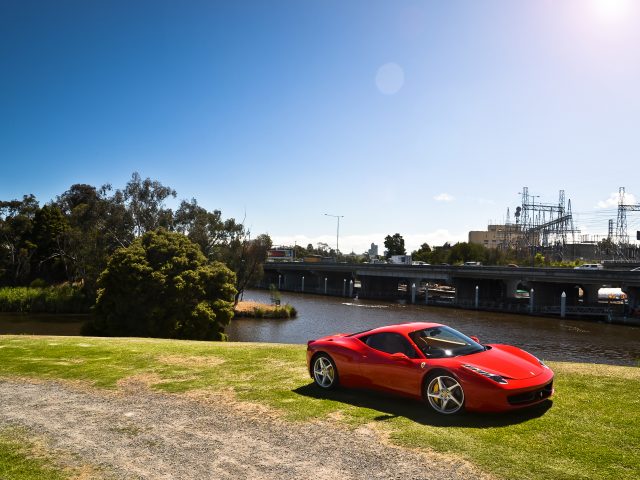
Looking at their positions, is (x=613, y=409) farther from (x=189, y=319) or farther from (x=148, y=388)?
(x=189, y=319)

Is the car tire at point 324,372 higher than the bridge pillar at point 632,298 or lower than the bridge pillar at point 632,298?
lower

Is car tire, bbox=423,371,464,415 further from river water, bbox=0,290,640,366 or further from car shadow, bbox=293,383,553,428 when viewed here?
river water, bbox=0,290,640,366

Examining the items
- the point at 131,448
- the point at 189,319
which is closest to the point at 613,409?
the point at 131,448

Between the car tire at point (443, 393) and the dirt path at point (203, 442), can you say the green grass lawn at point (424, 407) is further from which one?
the dirt path at point (203, 442)

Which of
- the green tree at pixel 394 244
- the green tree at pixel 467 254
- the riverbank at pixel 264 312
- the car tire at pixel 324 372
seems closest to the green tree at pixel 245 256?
the riverbank at pixel 264 312

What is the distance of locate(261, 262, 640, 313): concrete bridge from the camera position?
192ft

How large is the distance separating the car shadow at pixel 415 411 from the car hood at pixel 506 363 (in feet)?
2.07

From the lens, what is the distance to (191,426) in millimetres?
7863

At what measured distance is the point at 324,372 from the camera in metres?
9.80

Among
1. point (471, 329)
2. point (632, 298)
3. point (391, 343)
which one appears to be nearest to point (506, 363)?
point (391, 343)

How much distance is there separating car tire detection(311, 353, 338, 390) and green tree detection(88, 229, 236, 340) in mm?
25087

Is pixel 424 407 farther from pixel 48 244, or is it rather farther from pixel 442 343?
pixel 48 244

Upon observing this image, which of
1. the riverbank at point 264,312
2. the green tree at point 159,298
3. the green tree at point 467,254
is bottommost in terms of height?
the riverbank at point 264,312

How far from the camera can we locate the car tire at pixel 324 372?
9648 millimetres
